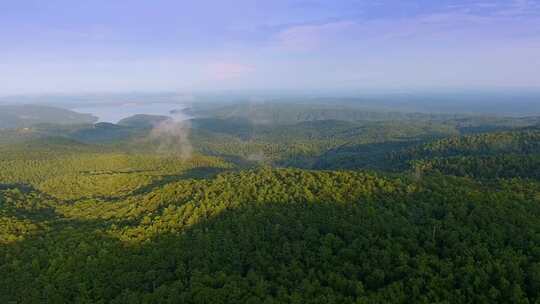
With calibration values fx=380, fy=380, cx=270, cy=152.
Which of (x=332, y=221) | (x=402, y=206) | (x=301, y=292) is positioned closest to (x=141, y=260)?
(x=301, y=292)

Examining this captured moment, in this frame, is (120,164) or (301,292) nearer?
(301,292)

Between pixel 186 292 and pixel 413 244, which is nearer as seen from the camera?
pixel 186 292

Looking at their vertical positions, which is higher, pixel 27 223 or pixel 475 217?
pixel 475 217

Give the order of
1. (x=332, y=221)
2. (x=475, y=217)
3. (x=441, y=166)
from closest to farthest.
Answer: (x=475, y=217) < (x=332, y=221) < (x=441, y=166)

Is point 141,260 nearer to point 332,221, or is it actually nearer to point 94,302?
point 94,302

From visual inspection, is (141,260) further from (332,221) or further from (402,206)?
(402,206)

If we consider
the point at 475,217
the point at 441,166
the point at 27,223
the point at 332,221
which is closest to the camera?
the point at 475,217

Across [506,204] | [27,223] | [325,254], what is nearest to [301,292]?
[325,254]

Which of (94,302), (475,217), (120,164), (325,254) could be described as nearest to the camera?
(94,302)

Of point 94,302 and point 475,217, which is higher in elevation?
point 475,217
